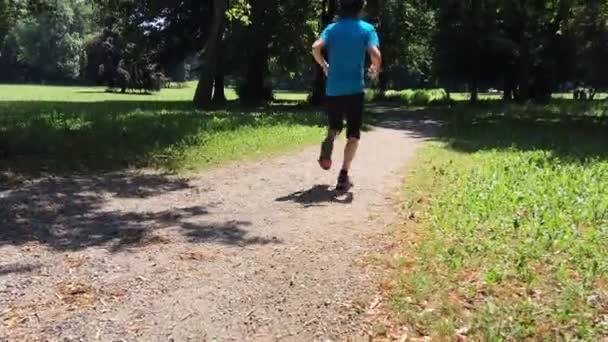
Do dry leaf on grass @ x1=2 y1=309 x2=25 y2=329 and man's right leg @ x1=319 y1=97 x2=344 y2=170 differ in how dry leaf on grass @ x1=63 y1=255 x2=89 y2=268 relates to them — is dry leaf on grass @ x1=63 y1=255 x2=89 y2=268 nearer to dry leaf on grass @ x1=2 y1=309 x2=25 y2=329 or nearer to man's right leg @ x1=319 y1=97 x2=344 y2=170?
dry leaf on grass @ x1=2 y1=309 x2=25 y2=329

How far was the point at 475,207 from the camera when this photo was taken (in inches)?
254

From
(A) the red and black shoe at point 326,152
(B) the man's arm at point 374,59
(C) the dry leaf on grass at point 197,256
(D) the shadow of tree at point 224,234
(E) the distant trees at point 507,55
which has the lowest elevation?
(C) the dry leaf on grass at point 197,256

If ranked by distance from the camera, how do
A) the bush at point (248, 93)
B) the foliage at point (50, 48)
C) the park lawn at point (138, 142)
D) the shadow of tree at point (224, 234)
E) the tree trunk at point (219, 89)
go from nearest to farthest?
the shadow of tree at point (224, 234) < the park lawn at point (138, 142) < the bush at point (248, 93) < the tree trunk at point (219, 89) < the foliage at point (50, 48)

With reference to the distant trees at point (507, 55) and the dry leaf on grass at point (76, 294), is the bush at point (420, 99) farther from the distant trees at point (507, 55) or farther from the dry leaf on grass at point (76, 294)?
the dry leaf on grass at point (76, 294)

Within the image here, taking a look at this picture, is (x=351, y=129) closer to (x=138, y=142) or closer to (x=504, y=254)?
(x=504, y=254)

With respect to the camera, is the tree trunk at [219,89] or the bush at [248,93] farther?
the tree trunk at [219,89]

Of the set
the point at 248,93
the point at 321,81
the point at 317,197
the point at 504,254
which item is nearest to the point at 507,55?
the point at 321,81

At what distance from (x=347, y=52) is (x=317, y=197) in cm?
164

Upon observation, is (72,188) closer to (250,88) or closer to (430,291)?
(430,291)

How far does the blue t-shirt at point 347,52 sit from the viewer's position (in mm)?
6961

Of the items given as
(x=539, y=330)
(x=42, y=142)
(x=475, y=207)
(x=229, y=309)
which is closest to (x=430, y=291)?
(x=539, y=330)

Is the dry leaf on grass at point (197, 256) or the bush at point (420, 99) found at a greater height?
the bush at point (420, 99)

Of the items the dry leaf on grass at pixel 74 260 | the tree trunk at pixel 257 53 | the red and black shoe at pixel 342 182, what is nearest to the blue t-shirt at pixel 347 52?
the red and black shoe at pixel 342 182

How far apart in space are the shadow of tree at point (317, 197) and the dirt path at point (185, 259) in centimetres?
2
